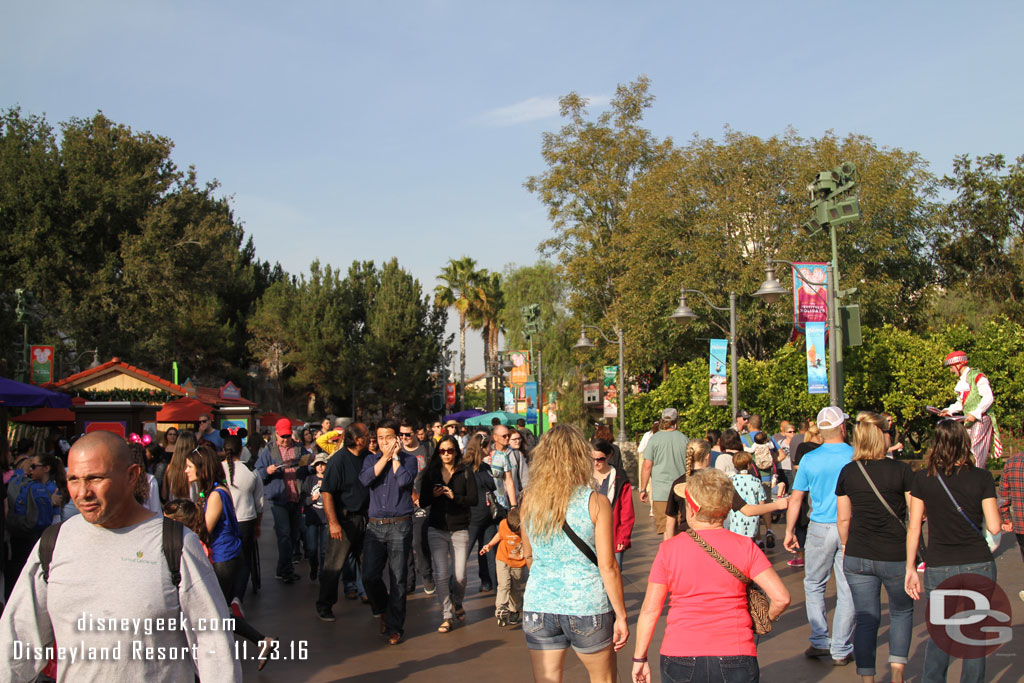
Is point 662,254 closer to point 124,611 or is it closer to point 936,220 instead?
point 936,220

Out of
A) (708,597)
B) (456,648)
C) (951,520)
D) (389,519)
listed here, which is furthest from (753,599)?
(389,519)

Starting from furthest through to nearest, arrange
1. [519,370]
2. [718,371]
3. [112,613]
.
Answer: [519,370] → [718,371] → [112,613]

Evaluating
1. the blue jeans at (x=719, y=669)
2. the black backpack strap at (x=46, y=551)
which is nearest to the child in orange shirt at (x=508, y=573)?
the blue jeans at (x=719, y=669)

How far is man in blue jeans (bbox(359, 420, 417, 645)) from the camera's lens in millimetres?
7762

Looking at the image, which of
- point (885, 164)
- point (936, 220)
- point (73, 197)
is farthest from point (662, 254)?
point (73, 197)

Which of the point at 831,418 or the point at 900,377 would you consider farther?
the point at 900,377

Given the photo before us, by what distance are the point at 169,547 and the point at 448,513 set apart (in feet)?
18.6

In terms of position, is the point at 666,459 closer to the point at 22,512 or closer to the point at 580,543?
the point at 580,543

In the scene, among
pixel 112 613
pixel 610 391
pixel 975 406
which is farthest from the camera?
pixel 610 391

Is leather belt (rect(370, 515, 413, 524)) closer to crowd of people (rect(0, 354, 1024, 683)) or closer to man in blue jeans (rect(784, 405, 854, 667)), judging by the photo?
crowd of people (rect(0, 354, 1024, 683))

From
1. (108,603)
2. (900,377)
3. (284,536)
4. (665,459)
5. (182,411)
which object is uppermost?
(900,377)

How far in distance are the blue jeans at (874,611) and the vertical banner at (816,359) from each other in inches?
432

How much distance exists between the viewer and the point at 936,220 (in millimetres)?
35812

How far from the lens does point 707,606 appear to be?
3.81 m
